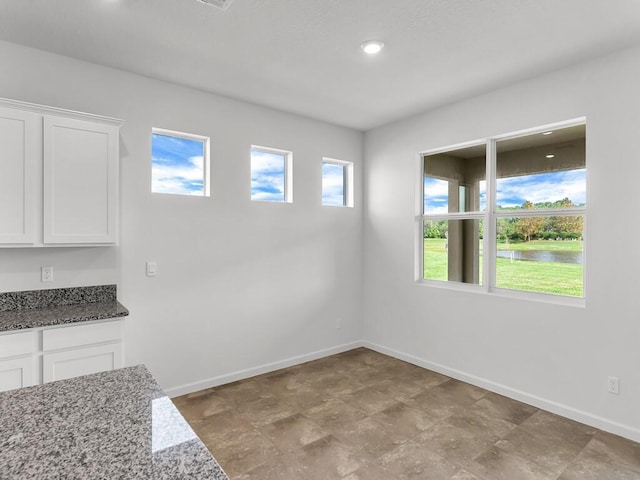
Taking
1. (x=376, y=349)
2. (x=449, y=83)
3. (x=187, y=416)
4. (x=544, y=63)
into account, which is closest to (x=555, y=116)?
(x=544, y=63)

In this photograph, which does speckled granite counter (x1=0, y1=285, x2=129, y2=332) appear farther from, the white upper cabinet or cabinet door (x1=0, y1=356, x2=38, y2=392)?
the white upper cabinet

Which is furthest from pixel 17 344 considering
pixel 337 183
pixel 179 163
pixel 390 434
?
pixel 337 183

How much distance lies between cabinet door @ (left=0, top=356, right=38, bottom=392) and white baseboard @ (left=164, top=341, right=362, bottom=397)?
127 cm

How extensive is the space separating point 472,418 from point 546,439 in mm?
504

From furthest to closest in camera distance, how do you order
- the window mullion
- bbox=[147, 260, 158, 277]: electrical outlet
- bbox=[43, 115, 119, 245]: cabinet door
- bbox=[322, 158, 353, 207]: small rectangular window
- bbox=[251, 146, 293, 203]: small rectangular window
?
bbox=[322, 158, 353, 207]: small rectangular window → bbox=[251, 146, 293, 203]: small rectangular window → the window mullion → bbox=[147, 260, 158, 277]: electrical outlet → bbox=[43, 115, 119, 245]: cabinet door

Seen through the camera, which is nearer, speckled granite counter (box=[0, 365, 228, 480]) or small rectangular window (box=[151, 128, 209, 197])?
speckled granite counter (box=[0, 365, 228, 480])

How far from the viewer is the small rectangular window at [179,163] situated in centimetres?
331

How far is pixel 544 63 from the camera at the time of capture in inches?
114

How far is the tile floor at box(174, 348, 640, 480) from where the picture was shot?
2.30 metres

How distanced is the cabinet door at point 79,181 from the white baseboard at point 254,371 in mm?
1524

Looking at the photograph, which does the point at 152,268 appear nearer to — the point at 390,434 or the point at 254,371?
the point at 254,371

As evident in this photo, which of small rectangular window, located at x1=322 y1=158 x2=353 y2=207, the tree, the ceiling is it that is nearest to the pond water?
the tree

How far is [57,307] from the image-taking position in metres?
2.70

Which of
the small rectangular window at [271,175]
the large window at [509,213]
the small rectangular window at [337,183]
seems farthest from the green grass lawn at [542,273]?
the small rectangular window at [271,175]
